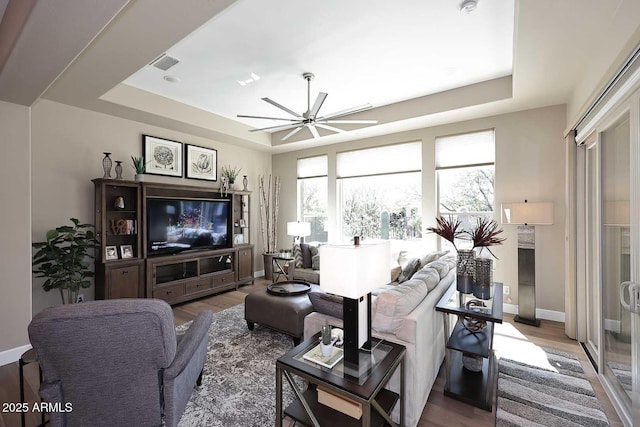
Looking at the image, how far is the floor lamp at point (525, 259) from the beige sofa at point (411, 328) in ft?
6.67

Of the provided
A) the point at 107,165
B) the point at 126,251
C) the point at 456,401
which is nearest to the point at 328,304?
the point at 456,401

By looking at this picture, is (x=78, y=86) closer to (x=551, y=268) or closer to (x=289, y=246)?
(x=289, y=246)

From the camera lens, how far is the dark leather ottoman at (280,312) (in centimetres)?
291

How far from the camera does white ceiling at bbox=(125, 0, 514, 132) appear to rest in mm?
Result: 2391

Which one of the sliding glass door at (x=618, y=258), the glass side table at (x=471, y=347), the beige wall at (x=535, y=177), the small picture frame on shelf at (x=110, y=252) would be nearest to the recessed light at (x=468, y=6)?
the sliding glass door at (x=618, y=258)

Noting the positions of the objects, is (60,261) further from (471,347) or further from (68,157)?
(471,347)

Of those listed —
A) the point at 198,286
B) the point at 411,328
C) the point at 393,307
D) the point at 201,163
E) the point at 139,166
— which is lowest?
the point at 198,286

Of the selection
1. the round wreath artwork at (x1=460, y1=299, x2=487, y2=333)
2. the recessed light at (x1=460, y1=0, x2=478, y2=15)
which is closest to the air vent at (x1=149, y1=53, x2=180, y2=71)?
the recessed light at (x1=460, y1=0, x2=478, y2=15)

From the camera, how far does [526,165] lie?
3.85 metres

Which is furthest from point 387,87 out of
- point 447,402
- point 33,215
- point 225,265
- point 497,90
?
point 33,215

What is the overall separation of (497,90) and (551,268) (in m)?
2.48

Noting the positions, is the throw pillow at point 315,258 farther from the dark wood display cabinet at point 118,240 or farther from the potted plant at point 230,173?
the dark wood display cabinet at point 118,240

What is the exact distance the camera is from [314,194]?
243 inches

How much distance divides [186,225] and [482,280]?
431cm
